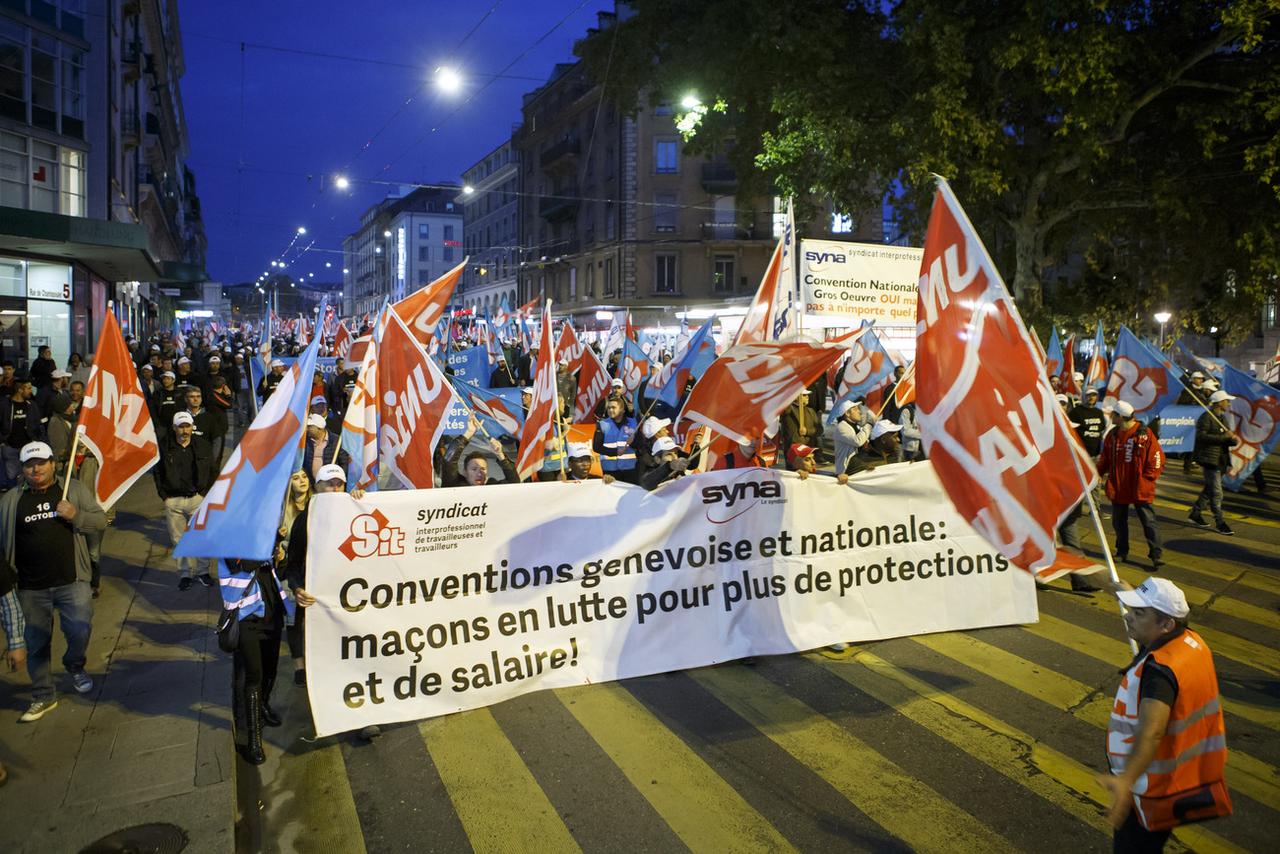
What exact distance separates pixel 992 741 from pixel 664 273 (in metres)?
47.7

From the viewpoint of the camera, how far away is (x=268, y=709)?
5781 mm

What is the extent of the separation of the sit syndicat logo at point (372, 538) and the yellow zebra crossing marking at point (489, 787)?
3.81 feet

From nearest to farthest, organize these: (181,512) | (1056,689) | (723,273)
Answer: (1056,689), (181,512), (723,273)

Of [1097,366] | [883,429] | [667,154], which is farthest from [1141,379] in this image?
[667,154]

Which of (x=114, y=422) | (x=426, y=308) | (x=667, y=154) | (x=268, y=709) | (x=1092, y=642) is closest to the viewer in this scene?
(x=268, y=709)

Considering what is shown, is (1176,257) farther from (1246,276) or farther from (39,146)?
(39,146)

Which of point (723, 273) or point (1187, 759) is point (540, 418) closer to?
point (1187, 759)

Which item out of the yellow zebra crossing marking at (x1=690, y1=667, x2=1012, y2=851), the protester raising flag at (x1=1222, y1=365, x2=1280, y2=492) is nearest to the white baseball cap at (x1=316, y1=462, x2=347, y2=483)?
the yellow zebra crossing marking at (x1=690, y1=667, x2=1012, y2=851)

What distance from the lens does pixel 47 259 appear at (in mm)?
23953

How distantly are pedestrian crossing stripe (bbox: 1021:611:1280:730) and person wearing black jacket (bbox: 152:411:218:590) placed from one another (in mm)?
7585

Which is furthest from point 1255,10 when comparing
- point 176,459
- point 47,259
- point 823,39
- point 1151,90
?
point 47,259

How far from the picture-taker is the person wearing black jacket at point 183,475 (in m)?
8.62

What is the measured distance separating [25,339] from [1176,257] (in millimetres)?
31150

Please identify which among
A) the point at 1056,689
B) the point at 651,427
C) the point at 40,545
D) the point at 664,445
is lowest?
the point at 1056,689
